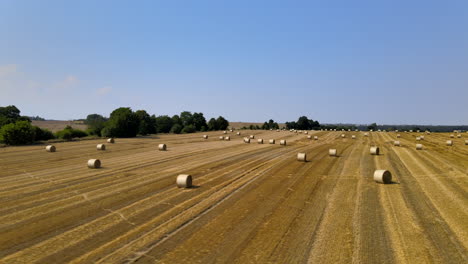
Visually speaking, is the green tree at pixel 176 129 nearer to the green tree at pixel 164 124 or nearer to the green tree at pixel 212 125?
the green tree at pixel 164 124

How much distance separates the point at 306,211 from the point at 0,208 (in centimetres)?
1213

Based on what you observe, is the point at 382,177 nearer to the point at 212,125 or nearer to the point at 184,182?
the point at 184,182

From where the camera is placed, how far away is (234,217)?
1162 centimetres

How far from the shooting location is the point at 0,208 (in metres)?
12.5

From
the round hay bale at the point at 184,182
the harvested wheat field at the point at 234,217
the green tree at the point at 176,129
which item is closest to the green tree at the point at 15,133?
the harvested wheat field at the point at 234,217

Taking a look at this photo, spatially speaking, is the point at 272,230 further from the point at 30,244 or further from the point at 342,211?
the point at 30,244

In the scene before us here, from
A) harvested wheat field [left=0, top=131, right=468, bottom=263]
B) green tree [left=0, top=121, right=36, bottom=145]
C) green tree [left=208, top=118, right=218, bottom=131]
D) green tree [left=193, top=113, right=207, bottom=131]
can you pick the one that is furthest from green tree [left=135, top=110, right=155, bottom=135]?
harvested wheat field [left=0, top=131, right=468, bottom=263]

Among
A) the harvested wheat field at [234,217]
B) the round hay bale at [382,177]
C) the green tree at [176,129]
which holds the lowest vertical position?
the harvested wheat field at [234,217]

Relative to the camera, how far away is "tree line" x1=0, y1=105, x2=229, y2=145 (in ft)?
139

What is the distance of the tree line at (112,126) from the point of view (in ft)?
139

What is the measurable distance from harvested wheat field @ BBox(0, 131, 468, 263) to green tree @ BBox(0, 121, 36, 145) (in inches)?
1037

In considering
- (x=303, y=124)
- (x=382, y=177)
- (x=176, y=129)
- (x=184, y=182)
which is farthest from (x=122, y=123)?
(x=303, y=124)

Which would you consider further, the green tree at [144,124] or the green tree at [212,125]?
the green tree at [212,125]

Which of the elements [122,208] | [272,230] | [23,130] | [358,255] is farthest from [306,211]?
[23,130]
